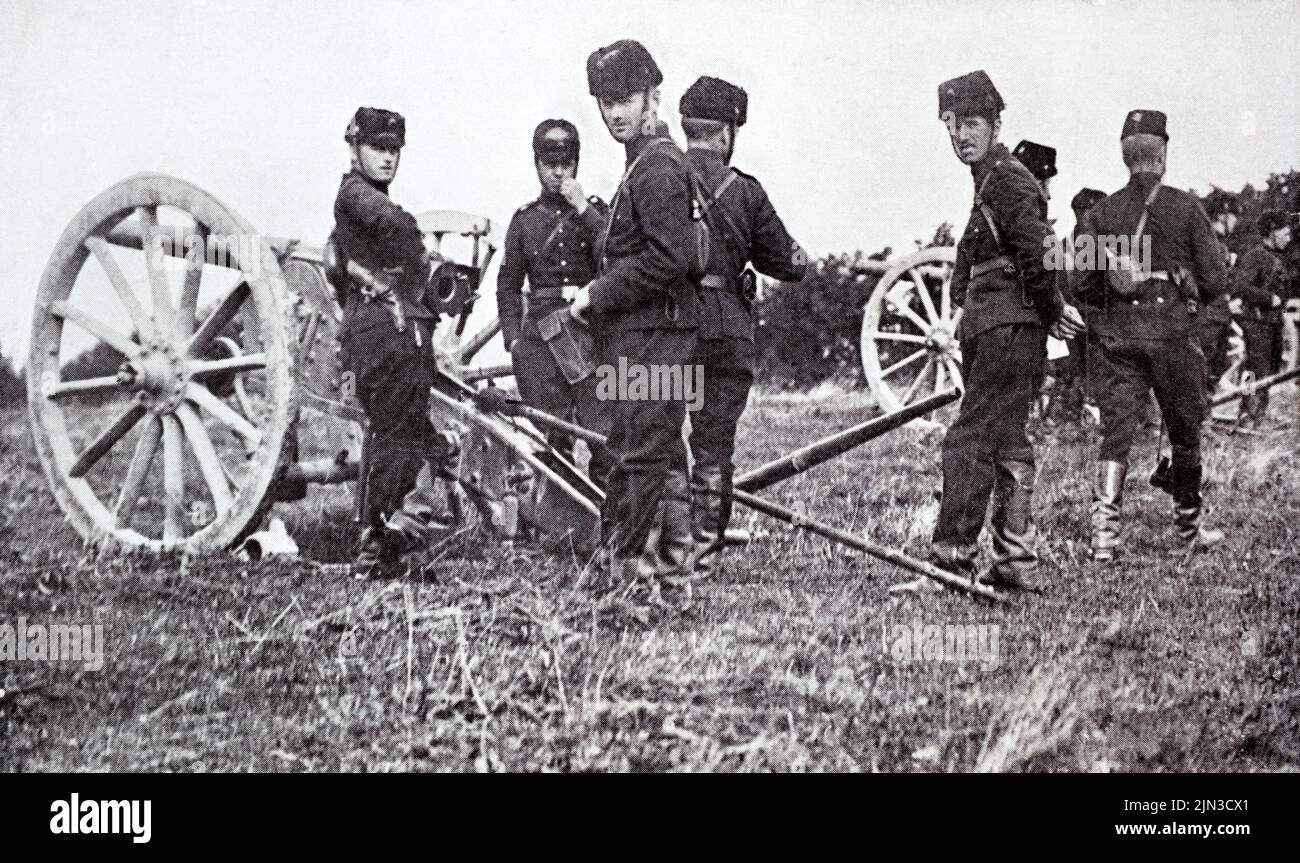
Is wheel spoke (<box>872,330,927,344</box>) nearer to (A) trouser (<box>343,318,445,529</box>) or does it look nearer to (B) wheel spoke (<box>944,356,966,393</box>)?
(B) wheel spoke (<box>944,356,966,393</box>)

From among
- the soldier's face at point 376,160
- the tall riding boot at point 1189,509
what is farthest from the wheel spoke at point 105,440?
the tall riding boot at point 1189,509

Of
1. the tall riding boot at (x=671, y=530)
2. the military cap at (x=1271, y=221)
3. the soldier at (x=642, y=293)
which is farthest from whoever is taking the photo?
the military cap at (x=1271, y=221)

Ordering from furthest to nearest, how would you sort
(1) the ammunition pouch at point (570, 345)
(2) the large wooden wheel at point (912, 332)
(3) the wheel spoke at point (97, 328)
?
(2) the large wooden wheel at point (912, 332)
(3) the wheel spoke at point (97, 328)
(1) the ammunition pouch at point (570, 345)

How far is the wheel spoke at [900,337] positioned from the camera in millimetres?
6672

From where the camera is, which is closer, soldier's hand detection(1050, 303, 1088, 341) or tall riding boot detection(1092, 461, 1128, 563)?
soldier's hand detection(1050, 303, 1088, 341)

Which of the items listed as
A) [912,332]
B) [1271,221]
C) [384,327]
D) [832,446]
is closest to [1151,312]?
[1271,221]

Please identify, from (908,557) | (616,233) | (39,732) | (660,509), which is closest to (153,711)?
(39,732)

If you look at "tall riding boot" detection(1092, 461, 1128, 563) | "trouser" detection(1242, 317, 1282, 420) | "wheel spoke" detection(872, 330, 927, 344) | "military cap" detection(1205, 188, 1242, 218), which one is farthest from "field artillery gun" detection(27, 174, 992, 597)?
"trouser" detection(1242, 317, 1282, 420)

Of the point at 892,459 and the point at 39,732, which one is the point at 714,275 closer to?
the point at 892,459

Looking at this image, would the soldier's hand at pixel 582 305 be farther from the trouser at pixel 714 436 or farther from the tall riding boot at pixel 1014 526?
the tall riding boot at pixel 1014 526

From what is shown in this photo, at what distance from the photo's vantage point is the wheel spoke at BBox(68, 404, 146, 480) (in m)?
4.98

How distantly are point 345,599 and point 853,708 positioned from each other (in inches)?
68.5

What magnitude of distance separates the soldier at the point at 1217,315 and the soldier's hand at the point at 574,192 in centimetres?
239

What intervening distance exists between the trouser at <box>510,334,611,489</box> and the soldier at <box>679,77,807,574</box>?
0.44 metres
